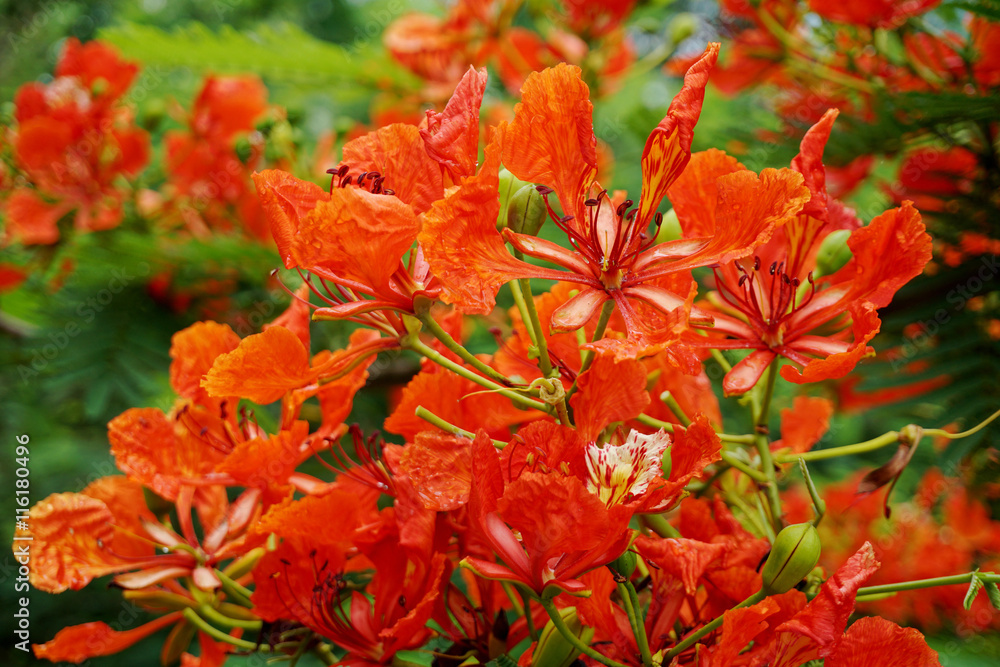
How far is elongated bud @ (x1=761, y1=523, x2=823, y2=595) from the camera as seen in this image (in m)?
0.84

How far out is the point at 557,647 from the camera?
864mm

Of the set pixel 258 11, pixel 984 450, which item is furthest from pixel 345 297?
pixel 258 11

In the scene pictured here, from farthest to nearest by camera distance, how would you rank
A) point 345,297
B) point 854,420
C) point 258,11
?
point 258,11 < point 854,420 < point 345,297

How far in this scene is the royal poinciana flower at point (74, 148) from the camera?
226 cm

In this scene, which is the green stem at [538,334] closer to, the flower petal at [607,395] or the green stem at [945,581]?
the flower petal at [607,395]

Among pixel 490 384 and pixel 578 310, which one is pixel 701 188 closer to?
pixel 578 310

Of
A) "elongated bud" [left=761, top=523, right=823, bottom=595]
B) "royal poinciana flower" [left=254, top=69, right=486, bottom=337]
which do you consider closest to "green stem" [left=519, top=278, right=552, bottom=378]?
"royal poinciana flower" [left=254, top=69, right=486, bottom=337]

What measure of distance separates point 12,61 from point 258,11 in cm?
177

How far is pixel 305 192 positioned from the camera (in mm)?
945

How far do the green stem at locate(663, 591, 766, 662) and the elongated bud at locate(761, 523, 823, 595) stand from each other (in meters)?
0.03

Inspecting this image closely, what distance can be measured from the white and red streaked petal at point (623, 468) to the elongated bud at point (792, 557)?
6.1 inches

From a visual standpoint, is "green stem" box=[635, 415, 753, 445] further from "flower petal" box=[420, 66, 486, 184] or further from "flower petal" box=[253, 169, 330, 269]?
"flower petal" box=[253, 169, 330, 269]

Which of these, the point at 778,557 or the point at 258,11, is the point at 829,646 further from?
the point at 258,11

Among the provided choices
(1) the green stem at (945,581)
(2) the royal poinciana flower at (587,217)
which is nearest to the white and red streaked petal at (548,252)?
(2) the royal poinciana flower at (587,217)
